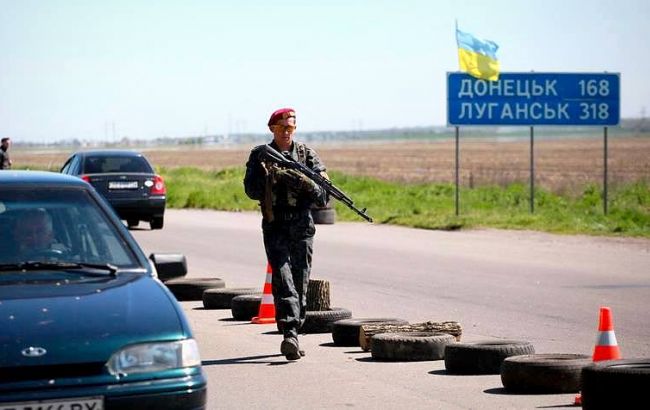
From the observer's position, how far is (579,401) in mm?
7926

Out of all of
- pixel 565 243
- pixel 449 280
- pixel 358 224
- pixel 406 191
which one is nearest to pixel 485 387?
pixel 449 280

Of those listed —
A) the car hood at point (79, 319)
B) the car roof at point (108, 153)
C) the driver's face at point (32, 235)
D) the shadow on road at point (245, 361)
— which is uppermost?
the car roof at point (108, 153)

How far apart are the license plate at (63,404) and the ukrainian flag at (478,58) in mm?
25649

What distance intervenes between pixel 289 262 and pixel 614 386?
11.3 feet

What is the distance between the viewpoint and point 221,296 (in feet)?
45.3

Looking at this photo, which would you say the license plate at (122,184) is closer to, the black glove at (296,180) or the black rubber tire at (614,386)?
the black glove at (296,180)

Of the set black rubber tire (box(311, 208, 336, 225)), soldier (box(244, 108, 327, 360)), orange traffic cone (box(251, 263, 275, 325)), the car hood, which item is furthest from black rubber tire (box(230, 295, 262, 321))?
black rubber tire (box(311, 208, 336, 225))

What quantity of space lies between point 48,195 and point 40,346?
177 centimetres

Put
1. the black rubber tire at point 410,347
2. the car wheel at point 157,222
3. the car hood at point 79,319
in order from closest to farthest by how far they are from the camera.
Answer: the car hood at point 79,319 → the black rubber tire at point 410,347 → the car wheel at point 157,222

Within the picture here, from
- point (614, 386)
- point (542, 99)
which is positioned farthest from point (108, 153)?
point (614, 386)

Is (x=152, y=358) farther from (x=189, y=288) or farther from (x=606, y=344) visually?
(x=189, y=288)

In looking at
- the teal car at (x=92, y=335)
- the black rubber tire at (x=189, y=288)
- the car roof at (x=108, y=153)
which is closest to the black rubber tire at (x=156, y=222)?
the car roof at (x=108, y=153)

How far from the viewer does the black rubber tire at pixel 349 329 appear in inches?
425

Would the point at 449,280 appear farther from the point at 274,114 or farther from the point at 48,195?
the point at 48,195
